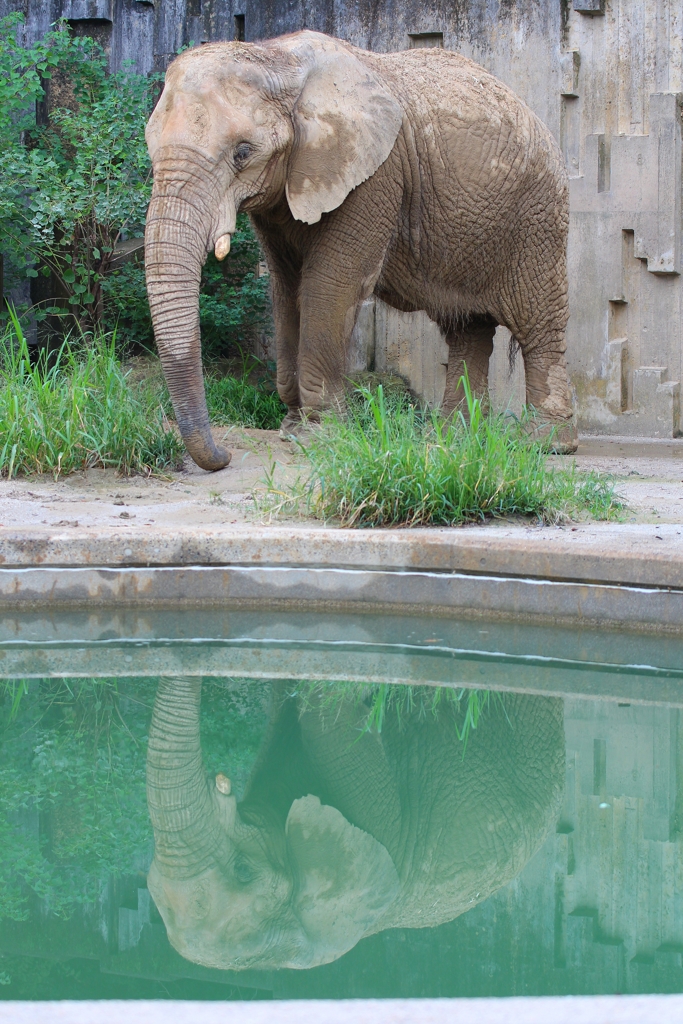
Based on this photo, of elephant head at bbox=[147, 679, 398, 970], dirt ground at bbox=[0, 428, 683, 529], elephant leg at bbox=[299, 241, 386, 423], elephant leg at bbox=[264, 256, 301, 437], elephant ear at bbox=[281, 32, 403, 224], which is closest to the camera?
elephant head at bbox=[147, 679, 398, 970]

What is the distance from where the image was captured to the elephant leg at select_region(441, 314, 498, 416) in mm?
7957

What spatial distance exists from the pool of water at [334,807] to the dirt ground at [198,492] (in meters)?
0.85

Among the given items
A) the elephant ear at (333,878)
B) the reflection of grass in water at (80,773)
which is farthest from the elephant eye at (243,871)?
the reflection of grass in water at (80,773)

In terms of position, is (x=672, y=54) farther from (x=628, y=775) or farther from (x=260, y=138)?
(x=628, y=775)

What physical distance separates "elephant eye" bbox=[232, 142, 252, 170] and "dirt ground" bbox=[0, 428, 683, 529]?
55.4 inches

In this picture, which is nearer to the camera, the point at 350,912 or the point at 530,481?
the point at 350,912

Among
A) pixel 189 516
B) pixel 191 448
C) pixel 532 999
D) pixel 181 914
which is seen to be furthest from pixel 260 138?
pixel 532 999

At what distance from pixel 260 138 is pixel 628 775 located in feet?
12.6

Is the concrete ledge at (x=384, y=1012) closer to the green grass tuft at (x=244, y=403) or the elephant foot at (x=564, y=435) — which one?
the elephant foot at (x=564, y=435)

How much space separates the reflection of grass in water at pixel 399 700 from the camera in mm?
3621

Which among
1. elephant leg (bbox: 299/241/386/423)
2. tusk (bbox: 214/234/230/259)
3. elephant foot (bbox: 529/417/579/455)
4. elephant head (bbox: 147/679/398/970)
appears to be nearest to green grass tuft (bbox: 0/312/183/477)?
elephant leg (bbox: 299/241/386/423)

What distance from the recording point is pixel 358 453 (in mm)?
5082

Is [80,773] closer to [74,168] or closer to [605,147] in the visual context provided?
[74,168]

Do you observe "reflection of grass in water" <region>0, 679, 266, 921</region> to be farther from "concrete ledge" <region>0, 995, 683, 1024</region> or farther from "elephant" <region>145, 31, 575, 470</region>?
"elephant" <region>145, 31, 575, 470</region>
